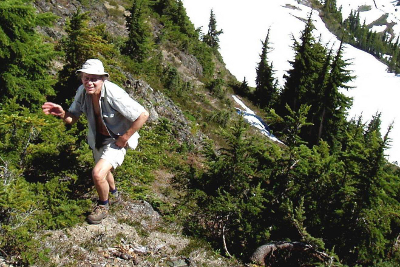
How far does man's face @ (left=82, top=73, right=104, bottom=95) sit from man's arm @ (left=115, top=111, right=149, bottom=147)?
58 centimetres

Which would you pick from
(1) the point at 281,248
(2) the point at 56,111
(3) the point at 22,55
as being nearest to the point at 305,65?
(1) the point at 281,248

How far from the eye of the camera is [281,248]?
17.7ft

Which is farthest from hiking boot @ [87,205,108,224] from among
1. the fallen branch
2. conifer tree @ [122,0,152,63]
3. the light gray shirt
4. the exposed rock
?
conifer tree @ [122,0,152,63]

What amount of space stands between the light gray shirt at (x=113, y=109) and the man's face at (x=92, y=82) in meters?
0.06

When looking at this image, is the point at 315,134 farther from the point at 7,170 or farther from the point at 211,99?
the point at 7,170

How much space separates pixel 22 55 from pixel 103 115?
10.6 ft

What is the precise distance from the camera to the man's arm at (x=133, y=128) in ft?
12.5

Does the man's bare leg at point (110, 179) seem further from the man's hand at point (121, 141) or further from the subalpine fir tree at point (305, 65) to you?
the subalpine fir tree at point (305, 65)

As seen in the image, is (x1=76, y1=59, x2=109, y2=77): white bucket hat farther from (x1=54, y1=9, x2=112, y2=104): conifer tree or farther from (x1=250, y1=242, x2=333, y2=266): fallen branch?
(x1=54, y1=9, x2=112, y2=104): conifer tree

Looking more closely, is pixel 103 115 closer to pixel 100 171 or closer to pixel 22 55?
pixel 100 171

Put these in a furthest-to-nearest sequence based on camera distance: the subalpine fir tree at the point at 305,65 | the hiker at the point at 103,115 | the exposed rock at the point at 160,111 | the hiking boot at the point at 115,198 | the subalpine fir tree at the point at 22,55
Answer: the subalpine fir tree at the point at 305,65 < the exposed rock at the point at 160,111 < the subalpine fir tree at the point at 22,55 < the hiking boot at the point at 115,198 < the hiker at the point at 103,115

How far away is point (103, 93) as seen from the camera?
3.73 m

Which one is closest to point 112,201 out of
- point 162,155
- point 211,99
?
point 162,155

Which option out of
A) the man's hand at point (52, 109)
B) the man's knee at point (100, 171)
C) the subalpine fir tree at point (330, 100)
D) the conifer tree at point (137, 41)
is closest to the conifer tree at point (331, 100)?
the subalpine fir tree at point (330, 100)
